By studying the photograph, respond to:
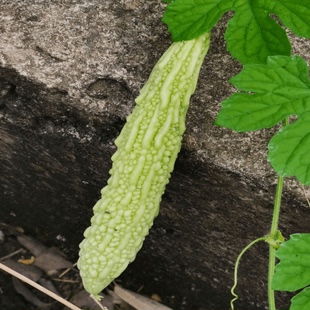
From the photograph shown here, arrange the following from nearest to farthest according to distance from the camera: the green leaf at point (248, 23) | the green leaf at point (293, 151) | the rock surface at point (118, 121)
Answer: the green leaf at point (293, 151)
the green leaf at point (248, 23)
the rock surface at point (118, 121)

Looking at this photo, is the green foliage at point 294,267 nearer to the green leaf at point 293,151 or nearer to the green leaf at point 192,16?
the green leaf at point 293,151

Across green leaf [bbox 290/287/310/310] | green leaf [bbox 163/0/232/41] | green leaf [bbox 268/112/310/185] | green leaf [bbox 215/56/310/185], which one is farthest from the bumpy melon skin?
green leaf [bbox 290/287/310/310]

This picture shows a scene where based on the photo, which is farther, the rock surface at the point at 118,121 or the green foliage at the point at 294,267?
the rock surface at the point at 118,121

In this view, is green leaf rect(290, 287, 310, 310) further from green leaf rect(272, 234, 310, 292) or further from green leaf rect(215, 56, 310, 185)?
green leaf rect(215, 56, 310, 185)

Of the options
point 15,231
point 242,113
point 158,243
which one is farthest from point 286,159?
point 15,231

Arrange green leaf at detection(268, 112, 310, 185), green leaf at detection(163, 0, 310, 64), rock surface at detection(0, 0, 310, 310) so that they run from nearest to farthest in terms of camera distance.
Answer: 1. green leaf at detection(268, 112, 310, 185)
2. green leaf at detection(163, 0, 310, 64)
3. rock surface at detection(0, 0, 310, 310)

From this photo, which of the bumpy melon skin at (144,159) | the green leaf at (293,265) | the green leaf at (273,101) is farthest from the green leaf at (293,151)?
the bumpy melon skin at (144,159)

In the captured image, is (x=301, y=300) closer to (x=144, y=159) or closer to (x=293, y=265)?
(x=293, y=265)
